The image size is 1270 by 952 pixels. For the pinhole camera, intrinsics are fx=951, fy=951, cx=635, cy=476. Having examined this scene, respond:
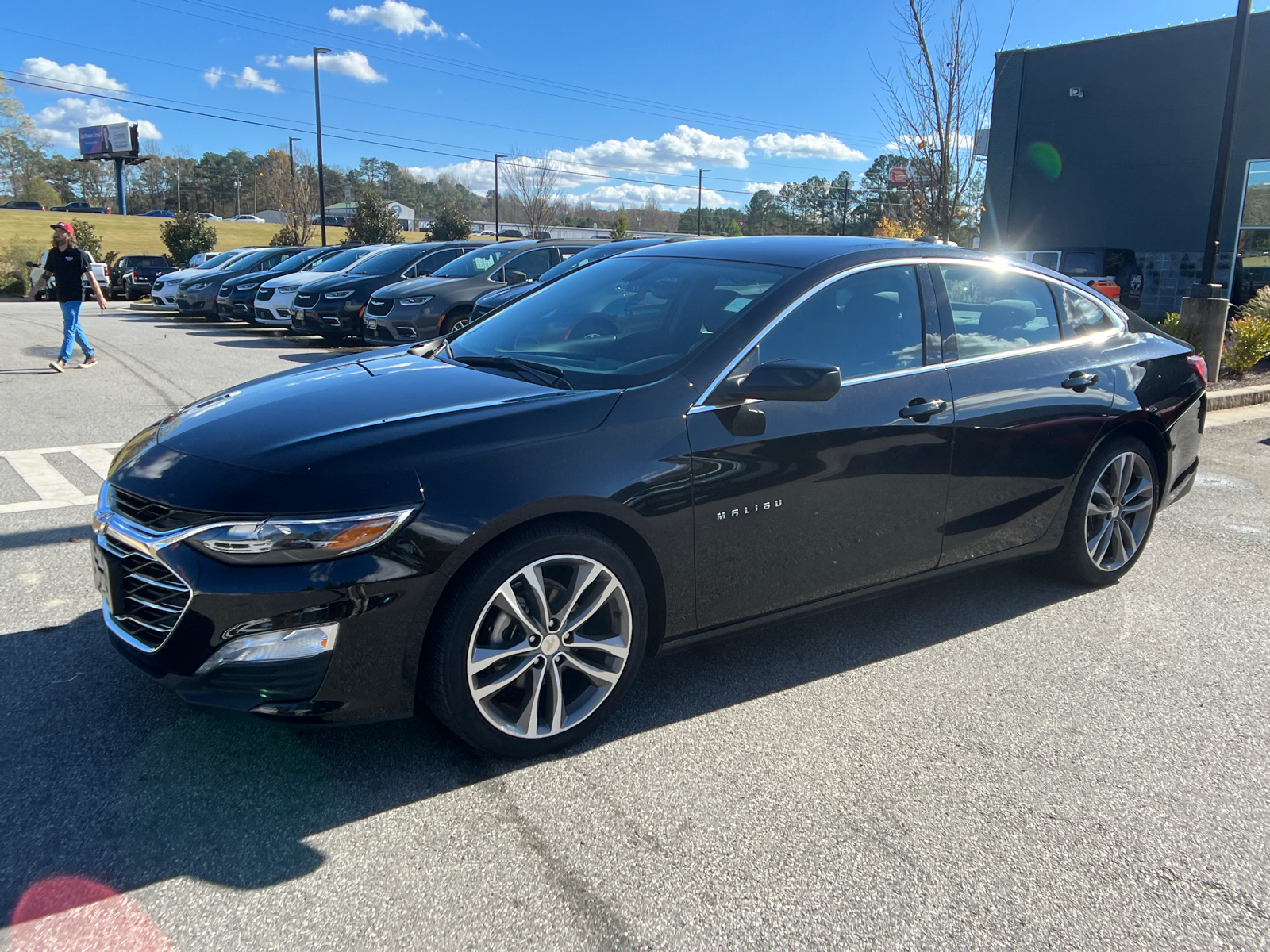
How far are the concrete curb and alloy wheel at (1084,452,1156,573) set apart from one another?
22.1ft

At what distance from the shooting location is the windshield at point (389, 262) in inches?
599

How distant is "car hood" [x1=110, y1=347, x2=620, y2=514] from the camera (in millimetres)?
2662

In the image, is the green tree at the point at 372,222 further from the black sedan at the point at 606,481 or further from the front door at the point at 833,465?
the front door at the point at 833,465

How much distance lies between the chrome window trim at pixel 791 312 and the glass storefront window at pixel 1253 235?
2301 cm

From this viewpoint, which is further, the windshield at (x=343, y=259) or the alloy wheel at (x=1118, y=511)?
the windshield at (x=343, y=259)

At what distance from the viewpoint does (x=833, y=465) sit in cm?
Answer: 346

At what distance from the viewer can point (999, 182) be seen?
28719 millimetres

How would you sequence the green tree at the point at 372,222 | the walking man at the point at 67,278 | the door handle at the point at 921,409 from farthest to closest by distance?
the green tree at the point at 372,222
the walking man at the point at 67,278
the door handle at the point at 921,409

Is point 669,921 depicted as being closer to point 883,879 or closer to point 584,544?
point 883,879

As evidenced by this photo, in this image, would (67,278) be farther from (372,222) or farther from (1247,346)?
(372,222)

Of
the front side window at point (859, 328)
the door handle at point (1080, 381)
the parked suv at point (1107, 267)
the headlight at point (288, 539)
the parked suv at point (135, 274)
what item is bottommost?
the headlight at point (288, 539)

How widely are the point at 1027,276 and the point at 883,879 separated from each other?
301cm

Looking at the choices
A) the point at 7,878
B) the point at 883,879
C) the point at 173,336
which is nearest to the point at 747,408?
the point at 883,879

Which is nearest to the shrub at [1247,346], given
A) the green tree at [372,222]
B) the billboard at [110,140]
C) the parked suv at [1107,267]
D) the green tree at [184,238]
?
the parked suv at [1107,267]
